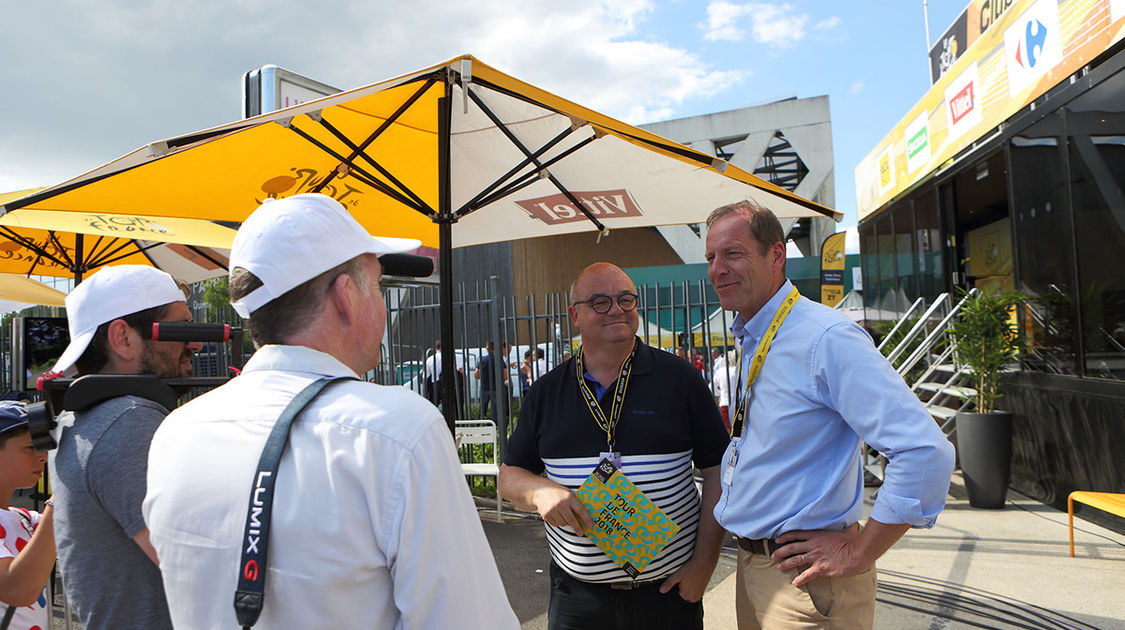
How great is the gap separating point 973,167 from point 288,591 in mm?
9660

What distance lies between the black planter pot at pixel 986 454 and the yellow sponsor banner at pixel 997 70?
10.6ft

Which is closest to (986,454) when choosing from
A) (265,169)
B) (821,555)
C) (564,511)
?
(821,555)

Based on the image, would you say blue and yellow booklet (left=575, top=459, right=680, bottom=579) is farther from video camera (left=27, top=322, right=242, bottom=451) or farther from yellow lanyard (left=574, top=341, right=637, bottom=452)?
video camera (left=27, top=322, right=242, bottom=451)

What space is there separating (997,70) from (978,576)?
5.51 meters

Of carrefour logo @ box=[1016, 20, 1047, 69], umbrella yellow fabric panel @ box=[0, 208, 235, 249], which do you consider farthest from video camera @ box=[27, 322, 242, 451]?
carrefour logo @ box=[1016, 20, 1047, 69]

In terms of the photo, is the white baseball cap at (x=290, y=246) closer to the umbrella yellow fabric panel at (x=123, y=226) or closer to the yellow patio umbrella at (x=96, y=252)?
the umbrella yellow fabric panel at (x=123, y=226)

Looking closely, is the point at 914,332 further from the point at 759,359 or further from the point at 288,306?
the point at 288,306

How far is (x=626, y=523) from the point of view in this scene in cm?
237

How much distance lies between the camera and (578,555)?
8.13 feet

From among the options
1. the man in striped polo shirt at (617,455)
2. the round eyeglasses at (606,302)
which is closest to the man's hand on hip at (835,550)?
the man in striped polo shirt at (617,455)

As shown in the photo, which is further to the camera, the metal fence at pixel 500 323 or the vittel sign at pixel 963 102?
the vittel sign at pixel 963 102

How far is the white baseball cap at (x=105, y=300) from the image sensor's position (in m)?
1.83

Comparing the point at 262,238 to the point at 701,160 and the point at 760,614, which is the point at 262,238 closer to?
the point at 760,614

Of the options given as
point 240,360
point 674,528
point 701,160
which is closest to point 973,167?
point 701,160
